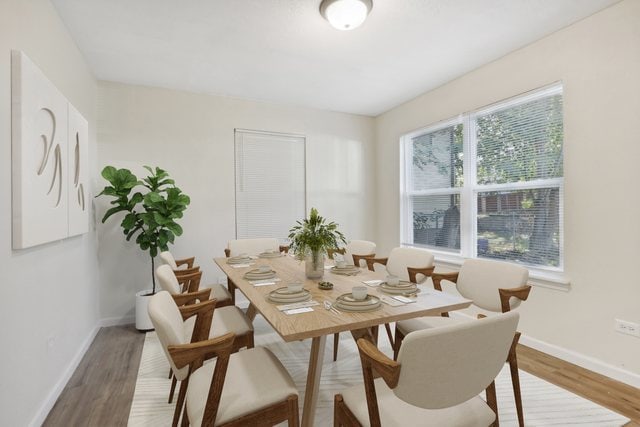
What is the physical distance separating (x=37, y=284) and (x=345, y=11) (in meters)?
2.65

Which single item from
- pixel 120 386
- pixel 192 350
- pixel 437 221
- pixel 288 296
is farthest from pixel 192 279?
pixel 437 221

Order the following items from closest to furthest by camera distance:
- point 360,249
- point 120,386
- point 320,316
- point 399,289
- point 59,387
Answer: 1. point 320,316
2. point 399,289
3. point 59,387
4. point 120,386
5. point 360,249

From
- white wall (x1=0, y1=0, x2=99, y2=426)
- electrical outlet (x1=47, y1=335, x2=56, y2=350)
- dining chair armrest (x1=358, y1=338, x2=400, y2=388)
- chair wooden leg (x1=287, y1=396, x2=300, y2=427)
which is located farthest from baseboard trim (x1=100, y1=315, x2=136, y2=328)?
dining chair armrest (x1=358, y1=338, x2=400, y2=388)

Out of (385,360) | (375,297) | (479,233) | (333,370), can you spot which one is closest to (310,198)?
(479,233)

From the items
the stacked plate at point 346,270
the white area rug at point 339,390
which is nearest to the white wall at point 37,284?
the white area rug at point 339,390

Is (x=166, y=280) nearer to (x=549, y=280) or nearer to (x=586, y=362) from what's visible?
(x=549, y=280)

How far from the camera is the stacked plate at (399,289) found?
188 centimetres

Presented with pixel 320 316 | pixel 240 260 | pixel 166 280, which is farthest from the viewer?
pixel 240 260

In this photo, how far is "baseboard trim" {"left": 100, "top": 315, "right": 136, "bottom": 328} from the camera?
3.59 meters

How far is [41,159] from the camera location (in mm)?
1964

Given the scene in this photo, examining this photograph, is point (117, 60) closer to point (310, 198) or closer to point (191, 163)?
point (191, 163)

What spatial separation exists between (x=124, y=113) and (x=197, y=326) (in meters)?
3.12

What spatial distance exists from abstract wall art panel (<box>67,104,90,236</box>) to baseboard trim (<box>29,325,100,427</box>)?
3.42 ft

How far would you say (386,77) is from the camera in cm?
363
